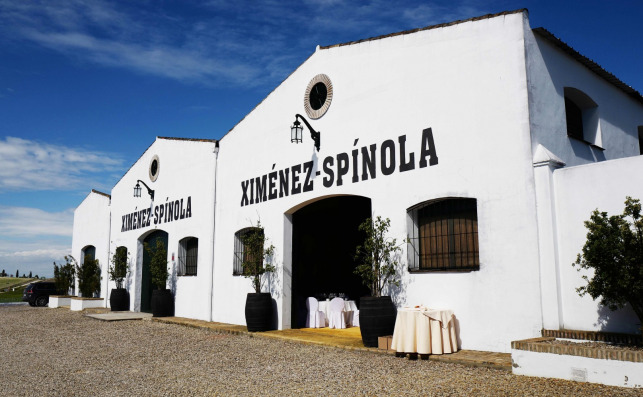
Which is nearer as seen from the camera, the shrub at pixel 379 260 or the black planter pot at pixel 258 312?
the shrub at pixel 379 260

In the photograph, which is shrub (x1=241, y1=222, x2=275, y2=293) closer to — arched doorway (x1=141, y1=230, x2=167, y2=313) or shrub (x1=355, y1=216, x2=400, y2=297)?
shrub (x1=355, y1=216, x2=400, y2=297)

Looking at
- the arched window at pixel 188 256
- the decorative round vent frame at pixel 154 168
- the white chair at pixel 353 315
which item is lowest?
the white chair at pixel 353 315

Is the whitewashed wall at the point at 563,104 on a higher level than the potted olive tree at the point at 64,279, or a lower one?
higher

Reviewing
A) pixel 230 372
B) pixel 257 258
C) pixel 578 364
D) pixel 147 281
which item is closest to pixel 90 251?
pixel 147 281

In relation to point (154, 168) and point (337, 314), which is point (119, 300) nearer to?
point (154, 168)

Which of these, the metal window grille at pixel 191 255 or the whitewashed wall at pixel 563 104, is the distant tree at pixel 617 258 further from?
the metal window grille at pixel 191 255

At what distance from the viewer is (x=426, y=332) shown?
287 inches

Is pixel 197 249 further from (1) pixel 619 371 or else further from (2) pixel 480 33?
(1) pixel 619 371

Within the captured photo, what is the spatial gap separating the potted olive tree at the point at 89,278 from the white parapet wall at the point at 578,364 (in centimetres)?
1847

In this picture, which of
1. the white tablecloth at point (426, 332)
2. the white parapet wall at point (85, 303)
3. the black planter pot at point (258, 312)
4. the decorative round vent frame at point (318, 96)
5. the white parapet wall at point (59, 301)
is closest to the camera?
the white tablecloth at point (426, 332)

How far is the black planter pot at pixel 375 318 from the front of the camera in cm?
822

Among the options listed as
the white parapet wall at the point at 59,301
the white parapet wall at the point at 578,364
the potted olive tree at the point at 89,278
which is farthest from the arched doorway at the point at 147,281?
the white parapet wall at the point at 578,364

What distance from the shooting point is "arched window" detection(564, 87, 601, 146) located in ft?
29.9

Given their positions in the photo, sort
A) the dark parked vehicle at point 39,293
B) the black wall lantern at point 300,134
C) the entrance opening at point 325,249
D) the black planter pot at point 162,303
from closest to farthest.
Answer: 1. the black wall lantern at point 300,134
2. the entrance opening at point 325,249
3. the black planter pot at point 162,303
4. the dark parked vehicle at point 39,293
